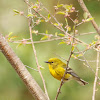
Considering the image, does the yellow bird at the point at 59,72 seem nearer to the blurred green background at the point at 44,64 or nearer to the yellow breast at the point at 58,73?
the yellow breast at the point at 58,73

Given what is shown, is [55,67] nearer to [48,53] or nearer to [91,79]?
[48,53]

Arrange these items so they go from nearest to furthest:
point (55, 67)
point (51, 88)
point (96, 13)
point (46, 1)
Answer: point (55, 67) < point (51, 88) < point (96, 13) < point (46, 1)

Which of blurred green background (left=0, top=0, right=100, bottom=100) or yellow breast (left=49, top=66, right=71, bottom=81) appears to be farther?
blurred green background (left=0, top=0, right=100, bottom=100)

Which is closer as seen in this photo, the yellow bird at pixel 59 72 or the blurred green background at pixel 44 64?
the yellow bird at pixel 59 72

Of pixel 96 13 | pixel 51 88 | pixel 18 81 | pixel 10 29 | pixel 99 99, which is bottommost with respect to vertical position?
pixel 99 99

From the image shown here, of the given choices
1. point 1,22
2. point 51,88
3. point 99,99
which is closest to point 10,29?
point 1,22

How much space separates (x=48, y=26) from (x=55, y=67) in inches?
45.2

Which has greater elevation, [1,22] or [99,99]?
[1,22]

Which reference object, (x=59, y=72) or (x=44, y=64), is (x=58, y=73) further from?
(x=44, y=64)

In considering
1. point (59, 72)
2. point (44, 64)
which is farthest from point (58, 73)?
point (44, 64)

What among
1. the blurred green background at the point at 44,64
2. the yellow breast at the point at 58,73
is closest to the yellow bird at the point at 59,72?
the yellow breast at the point at 58,73

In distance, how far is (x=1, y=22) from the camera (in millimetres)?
4570

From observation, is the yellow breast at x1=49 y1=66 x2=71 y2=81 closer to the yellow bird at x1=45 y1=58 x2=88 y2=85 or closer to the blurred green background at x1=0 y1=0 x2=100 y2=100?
the yellow bird at x1=45 y1=58 x2=88 y2=85

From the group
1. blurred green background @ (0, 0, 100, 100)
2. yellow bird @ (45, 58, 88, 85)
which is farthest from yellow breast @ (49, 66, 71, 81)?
blurred green background @ (0, 0, 100, 100)
